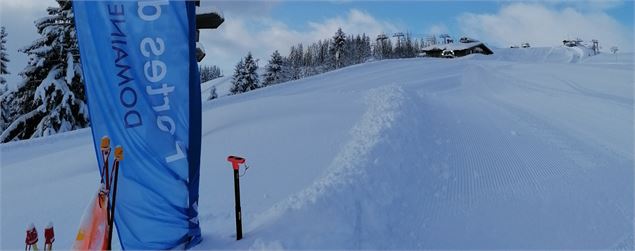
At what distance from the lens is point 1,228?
7.29m

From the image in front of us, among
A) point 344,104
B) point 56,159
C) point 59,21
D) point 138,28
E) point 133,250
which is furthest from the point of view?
point 59,21

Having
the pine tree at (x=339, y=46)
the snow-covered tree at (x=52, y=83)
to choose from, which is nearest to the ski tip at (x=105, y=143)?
the snow-covered tree at (x=52, y=83)

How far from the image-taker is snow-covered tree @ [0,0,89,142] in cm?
1916

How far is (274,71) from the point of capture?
163 ft

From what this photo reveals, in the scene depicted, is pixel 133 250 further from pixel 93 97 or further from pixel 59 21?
pixel 59 21

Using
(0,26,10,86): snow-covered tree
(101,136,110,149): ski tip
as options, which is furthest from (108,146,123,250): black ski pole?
(0,26,10,86): snow-covered tree

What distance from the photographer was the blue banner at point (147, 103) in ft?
14.0

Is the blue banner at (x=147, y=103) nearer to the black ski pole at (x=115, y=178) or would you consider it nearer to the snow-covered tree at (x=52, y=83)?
the black ski pole at (x=115, y=178)

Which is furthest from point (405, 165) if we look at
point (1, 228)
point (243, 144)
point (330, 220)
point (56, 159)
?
point (56, 159)

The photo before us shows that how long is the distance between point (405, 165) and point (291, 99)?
927 cm

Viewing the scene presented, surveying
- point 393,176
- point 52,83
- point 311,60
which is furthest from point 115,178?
point 311,60

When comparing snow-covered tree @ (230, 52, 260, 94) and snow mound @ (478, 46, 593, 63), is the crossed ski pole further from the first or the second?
snow mound @ (478, 46, 593, 63)

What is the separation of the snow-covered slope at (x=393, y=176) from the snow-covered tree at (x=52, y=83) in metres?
5.19

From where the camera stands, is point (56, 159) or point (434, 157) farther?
point (56, 159)
